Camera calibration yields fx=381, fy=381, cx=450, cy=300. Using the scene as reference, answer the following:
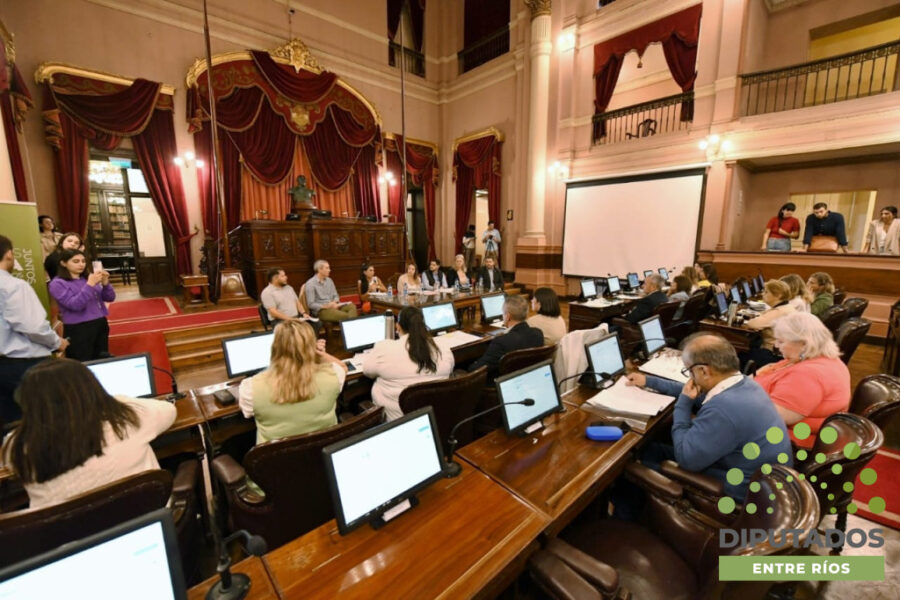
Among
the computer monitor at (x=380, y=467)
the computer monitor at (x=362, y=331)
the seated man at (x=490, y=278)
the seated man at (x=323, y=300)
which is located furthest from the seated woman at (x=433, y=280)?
the computer monitor at (x=380, y=467)

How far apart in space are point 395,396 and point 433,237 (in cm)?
939

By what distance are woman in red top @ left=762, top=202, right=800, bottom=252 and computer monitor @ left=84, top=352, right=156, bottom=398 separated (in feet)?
26.0

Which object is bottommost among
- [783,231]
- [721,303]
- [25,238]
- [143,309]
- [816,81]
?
[143,309]

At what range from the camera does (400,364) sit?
212cm

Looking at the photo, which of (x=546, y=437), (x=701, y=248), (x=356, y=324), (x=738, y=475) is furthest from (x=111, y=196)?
(x=701, y=248)

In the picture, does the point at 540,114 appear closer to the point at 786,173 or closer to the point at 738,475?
the point at 786,173

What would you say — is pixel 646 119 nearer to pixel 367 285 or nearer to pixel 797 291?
pixel 797 291

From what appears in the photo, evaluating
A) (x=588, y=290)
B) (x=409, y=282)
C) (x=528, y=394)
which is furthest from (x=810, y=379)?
(x=409, y=282)

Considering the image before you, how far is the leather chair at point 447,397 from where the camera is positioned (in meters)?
1.87

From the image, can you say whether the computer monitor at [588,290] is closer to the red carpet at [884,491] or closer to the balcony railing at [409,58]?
the red carpet at [884,491]

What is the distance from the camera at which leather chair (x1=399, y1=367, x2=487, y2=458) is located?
1.87 meters

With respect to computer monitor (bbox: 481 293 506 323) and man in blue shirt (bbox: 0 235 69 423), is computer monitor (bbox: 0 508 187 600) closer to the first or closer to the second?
man in blue shirt (bbox: 0 235 69 423)

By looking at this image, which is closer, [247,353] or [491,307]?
[247,353]

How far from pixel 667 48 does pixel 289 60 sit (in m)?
7.51
